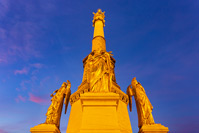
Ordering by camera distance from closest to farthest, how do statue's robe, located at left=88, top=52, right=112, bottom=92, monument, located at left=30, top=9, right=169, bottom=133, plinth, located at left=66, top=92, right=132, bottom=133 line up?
plinth, located at left=66, top=92, right=132, bottom=133, monument, located at left=30, top=9, right=169, bottom=133, statue's robe, located at left=88, top=52, right=112, bottom=92

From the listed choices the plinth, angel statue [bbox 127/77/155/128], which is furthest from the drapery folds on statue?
angel statue [bbox 127/77/155/128]

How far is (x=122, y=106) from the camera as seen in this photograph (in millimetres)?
9641

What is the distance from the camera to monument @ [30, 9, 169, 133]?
5.68 metres

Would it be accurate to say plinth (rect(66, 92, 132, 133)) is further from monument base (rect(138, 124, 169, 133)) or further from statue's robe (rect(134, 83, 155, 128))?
statue's robe (rect(134, 83, 155, 128))

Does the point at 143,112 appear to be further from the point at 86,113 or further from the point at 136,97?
the point at 86,113

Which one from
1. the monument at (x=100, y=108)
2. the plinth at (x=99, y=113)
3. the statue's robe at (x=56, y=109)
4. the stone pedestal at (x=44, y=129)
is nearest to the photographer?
the plinth at (x=99, y=113)

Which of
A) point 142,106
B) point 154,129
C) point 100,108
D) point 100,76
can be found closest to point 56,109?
point 100,76

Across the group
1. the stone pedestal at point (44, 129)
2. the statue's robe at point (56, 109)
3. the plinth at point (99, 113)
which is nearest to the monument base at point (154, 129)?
the plinth at point (99, 113)

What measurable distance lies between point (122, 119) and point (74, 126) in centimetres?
302

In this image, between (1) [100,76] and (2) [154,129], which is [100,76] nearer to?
(1) [100,76]

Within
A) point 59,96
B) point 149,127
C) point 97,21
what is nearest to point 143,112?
point 149,127

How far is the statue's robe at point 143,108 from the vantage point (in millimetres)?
8648

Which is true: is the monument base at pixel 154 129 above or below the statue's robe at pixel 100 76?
below

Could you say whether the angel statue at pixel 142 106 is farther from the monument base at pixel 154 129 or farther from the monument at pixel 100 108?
the monument base at pixel 154 129
